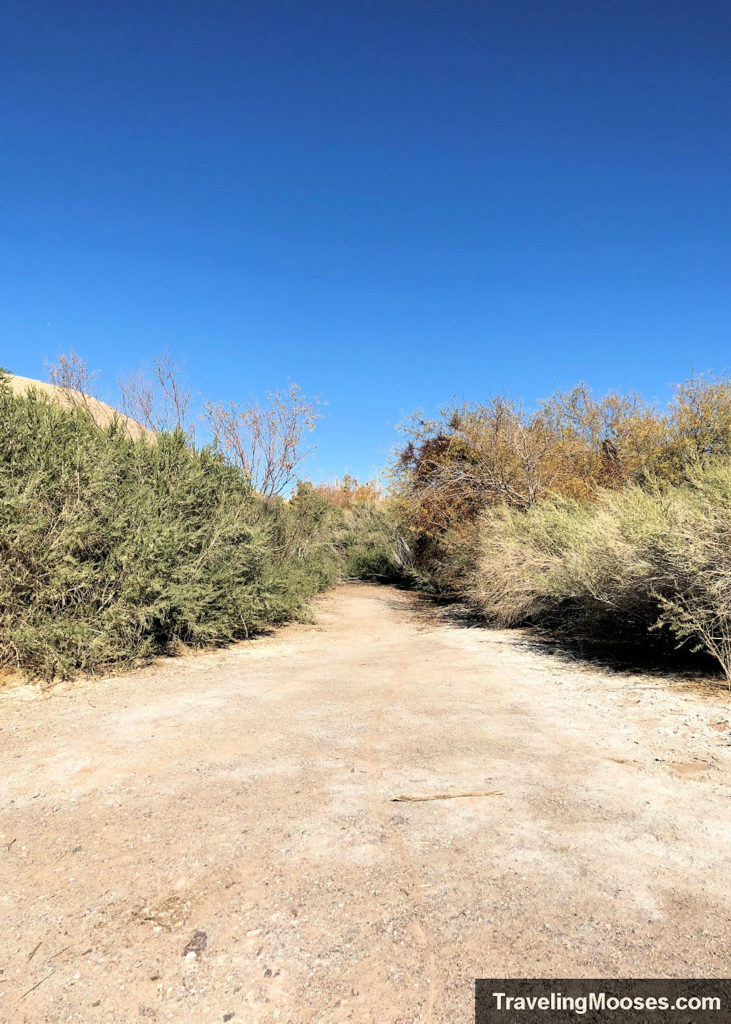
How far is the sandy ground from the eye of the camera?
6.70ft

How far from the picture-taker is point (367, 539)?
1081 inches

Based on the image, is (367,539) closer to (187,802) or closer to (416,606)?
(416,606)

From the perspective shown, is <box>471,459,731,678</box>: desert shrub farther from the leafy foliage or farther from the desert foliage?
the leafy foliage

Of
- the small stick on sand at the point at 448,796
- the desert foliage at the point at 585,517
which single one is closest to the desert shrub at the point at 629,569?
the desert foliage at the point at 585,517

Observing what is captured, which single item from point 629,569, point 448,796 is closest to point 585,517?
point 629,569

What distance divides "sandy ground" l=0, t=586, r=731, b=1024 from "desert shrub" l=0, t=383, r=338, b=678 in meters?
1.07

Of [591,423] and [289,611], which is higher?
[591,423]

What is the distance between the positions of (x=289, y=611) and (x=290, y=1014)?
9516mm

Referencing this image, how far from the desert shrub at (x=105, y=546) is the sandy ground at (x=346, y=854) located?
1074 mm

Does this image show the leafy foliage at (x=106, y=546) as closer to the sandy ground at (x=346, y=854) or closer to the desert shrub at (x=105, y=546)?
the desert shrub at (x=105, y=546)

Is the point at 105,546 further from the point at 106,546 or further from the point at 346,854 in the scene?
the point at 346,854

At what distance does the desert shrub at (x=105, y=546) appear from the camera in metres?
6.16

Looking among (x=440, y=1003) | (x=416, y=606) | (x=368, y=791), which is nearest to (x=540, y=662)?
(x=368, y=791)

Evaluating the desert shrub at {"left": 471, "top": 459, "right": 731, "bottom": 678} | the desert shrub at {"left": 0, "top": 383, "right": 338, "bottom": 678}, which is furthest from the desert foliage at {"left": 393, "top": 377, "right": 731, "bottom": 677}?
the desert shrub at {"left": 0, "top": 383, "right": 338, "bottom": 678}
